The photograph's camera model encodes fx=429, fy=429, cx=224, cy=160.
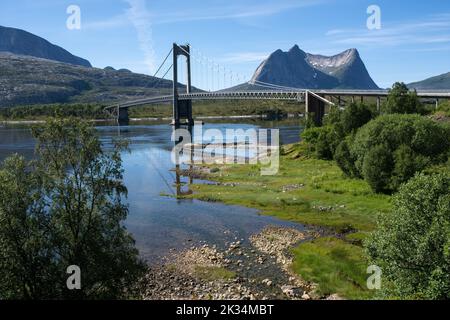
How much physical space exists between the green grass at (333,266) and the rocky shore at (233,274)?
729 mm

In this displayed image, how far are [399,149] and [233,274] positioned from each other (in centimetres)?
2099

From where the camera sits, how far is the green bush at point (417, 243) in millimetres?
16031

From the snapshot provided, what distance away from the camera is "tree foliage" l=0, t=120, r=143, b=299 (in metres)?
17.8

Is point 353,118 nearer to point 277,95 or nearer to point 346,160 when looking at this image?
point 346,160

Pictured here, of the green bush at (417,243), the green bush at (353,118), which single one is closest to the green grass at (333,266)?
the green bush at (417,243)

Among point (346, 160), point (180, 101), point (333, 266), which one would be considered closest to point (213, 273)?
point (333, 266)

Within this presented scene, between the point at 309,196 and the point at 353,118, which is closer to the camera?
the point at 309,196

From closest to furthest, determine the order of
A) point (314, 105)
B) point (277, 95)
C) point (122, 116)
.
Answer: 1. point (314, 105)
2. point (277, 95)
3. point (122, 116)

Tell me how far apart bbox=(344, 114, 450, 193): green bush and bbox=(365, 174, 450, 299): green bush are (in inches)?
711

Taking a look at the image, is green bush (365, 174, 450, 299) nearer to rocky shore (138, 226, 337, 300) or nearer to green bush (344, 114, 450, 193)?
rocky shore (138, 226, 337, 300)

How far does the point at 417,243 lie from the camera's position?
656 inches

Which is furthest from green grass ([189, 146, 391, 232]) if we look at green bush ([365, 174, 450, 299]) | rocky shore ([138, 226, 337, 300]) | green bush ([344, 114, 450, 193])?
green bush ([365, 174, 450, 299])
